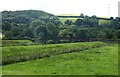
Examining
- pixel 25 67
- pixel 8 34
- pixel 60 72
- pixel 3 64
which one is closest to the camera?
pixel 60 72

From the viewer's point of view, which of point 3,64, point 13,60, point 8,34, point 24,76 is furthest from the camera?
point 8,34

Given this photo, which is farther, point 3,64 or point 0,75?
point 3,64

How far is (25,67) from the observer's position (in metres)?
57.3

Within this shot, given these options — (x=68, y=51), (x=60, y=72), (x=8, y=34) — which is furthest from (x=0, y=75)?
(x=8, y=34)

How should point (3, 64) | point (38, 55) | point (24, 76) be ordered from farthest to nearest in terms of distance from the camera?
point (38, 55)
point (3, 64)
point (24, 76)

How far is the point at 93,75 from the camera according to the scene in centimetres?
4769

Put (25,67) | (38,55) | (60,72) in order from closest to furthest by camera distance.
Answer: (60,72), (25,67), (38,55)

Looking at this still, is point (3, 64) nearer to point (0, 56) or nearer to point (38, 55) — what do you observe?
point (0, 56)

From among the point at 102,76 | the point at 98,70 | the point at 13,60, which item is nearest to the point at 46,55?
the point at 13,60

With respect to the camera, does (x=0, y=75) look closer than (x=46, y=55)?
Yes

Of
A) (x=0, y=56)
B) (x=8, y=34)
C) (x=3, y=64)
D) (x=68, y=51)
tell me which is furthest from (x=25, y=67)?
(x=8, y=34)

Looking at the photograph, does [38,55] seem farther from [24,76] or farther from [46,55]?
[24,76]

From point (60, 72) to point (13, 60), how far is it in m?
18.2

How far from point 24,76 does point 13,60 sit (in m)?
21.3
